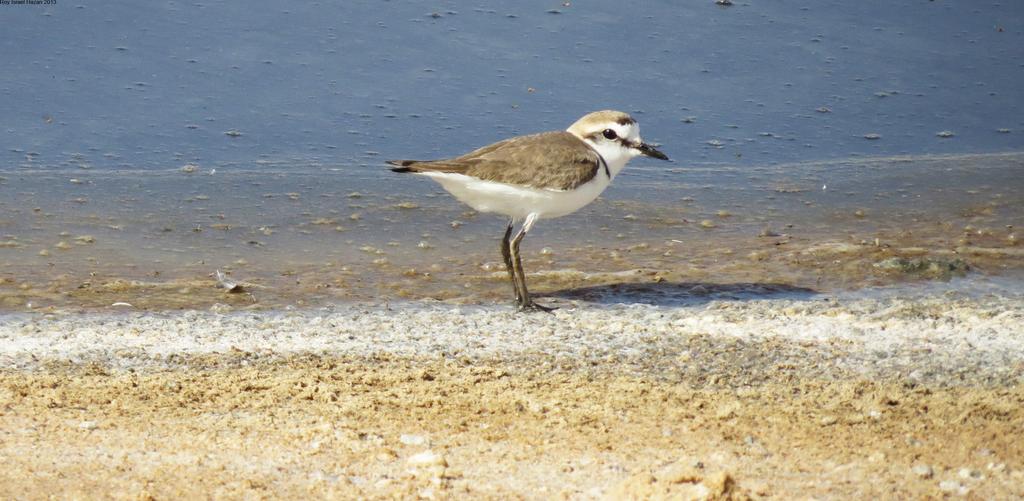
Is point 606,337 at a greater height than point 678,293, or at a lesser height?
greater

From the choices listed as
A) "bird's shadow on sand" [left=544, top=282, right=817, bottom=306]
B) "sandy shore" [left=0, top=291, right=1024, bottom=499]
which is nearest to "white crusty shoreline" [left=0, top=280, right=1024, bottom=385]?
"sandy shore" [left=0, top=291, right=1024, bottom=499]

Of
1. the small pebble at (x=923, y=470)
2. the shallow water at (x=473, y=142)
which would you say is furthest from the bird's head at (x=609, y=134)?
the small pebble at (x=923, y=470)

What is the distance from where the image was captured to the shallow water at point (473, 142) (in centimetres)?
796

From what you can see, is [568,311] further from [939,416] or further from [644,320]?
[939,416]

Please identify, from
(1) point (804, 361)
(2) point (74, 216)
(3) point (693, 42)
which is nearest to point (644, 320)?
(1) point (804, 361)

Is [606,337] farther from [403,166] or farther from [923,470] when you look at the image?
[923,470]

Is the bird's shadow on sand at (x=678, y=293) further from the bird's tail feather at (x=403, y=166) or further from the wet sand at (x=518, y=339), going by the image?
the bird's tail feather at (x=403, y=166)

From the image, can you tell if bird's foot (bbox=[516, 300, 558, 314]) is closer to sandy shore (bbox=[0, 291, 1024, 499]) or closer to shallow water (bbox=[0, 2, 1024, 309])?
sandy shore (bbox=[0, 291, 1024, 499])

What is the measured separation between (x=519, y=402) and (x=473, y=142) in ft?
14.9

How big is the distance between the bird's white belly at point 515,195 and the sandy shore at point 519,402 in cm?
58

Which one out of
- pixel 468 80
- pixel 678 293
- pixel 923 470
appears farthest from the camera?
pixel 468 80

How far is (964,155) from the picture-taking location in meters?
10.4

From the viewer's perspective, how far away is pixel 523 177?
23.2ft

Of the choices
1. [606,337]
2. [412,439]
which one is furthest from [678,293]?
[412,439]
